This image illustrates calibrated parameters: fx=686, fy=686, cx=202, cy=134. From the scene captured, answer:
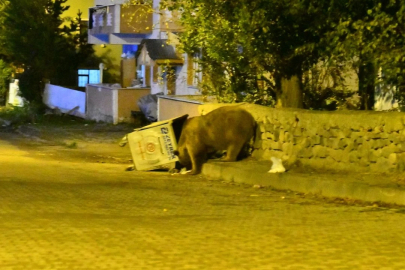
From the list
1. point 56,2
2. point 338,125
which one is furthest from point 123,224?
point 56,2

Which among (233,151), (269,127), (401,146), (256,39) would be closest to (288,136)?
(269,127)

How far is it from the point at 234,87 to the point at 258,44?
2940 mm

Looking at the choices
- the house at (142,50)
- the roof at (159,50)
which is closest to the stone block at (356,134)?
the house at (142,50)

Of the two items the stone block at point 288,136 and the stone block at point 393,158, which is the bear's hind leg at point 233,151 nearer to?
the stone block at point 288,136

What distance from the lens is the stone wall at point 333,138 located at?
35.7 ft

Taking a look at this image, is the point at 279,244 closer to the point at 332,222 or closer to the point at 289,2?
the point at 332,222

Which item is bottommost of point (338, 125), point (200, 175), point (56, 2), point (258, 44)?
point (200, 175)

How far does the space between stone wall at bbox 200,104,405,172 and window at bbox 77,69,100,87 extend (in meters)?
27.6

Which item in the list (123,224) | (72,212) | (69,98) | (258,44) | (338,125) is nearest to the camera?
(123,224)

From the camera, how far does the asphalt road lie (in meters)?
6.45

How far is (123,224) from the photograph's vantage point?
8156mm

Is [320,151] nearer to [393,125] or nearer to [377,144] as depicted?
[377,144]

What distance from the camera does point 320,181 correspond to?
10719 mm

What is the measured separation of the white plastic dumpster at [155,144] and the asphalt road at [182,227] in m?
1.29
